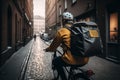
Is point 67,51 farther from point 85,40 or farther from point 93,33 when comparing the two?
point 93,33

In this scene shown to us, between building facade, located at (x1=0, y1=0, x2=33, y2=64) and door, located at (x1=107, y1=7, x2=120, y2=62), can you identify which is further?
door, located at (x1=107, y1=7, x2=120, y2=62)

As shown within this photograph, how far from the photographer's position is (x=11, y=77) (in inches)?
299

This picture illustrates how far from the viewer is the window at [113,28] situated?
454 inches

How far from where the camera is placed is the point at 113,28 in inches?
466

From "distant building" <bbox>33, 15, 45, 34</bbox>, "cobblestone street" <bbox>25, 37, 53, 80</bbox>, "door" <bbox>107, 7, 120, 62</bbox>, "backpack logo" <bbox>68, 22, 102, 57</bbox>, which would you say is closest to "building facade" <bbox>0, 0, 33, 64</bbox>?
"cobblestone street" <bbox>25, 37, 53, 80</bbox>

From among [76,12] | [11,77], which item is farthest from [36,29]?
[11,77]

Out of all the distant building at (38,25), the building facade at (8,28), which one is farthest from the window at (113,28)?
the distant building at (38,25)

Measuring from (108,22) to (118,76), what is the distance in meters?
5.15

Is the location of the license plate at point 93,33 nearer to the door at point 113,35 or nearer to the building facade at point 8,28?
the building facade at point 8,28

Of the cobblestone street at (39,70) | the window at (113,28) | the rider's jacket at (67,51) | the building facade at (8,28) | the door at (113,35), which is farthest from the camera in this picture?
the window at (113,28)

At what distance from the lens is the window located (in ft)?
37.9

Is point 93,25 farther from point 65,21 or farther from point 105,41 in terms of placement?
point 105,41

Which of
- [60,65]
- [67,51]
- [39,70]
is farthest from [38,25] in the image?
[67,51]

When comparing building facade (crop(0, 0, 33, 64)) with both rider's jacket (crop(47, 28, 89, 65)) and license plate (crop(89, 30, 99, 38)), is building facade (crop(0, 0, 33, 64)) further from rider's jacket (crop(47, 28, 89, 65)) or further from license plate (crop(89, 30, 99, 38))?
license plate (crop(89, 30, 99, 38))
